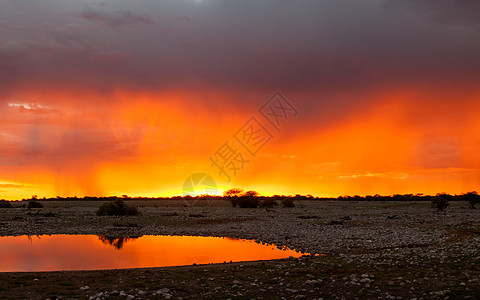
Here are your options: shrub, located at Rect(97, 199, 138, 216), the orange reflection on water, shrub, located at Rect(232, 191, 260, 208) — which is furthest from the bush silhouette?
the orange reflection on water

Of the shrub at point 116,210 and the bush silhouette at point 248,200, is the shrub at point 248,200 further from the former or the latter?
the shrub at point 116,210

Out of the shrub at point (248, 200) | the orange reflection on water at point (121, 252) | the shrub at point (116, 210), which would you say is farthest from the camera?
the shrub at point (248, 200)

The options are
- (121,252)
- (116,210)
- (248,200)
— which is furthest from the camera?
(248,200)

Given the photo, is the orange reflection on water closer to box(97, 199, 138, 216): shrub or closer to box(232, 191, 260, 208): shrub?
box(97, 199, 138, 216): shrub

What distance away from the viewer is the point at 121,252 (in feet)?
92.3

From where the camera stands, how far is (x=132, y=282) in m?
15.6

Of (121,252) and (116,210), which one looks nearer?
(121,252)

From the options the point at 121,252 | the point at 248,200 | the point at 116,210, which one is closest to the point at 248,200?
the point at 248,200

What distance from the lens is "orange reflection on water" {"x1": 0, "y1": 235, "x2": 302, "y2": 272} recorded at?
23.0 meters

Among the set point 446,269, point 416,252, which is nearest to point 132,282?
point 446,269

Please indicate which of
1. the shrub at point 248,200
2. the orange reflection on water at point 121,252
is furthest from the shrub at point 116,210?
the shrub at point 248,200

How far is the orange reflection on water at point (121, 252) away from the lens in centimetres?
2300

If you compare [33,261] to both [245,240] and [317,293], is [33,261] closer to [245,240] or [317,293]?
[245,240]

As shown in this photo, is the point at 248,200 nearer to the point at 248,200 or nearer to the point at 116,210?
the point at 248,200
